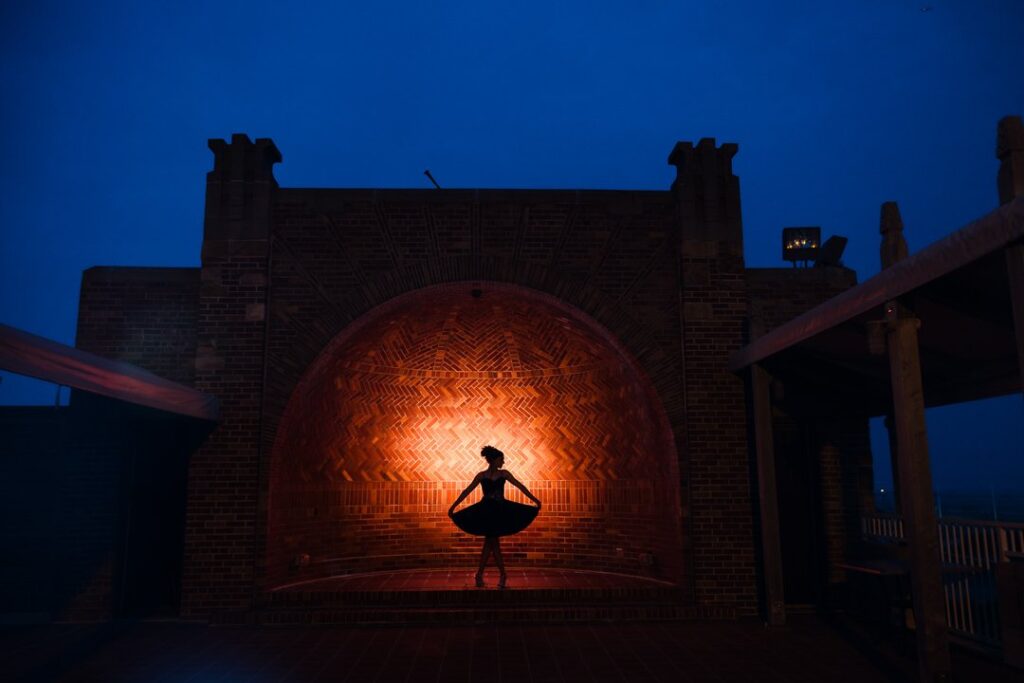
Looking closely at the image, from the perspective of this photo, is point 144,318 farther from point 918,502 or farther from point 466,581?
point 918,502

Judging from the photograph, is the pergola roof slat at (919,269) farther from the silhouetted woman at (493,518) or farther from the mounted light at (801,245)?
the mounted light at (801,245)

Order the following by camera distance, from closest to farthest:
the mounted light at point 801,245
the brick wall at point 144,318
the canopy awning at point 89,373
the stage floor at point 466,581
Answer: the canopy awning at point 89,373 < the stage floor at point 466,581 < the brick wall at point 144,318 < the mounted light at point 801,245

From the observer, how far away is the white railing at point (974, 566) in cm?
647

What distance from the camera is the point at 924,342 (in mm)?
6293

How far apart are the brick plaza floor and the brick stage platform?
0.17 meters

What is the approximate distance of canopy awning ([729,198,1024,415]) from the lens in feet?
Answer: 14.2

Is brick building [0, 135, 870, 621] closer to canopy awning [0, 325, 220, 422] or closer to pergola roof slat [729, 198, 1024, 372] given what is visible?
canopy awning [0, 325, 220, 422]

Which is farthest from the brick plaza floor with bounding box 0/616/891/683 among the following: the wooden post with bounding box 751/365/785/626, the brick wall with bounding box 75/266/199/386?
the brick wall with bounding box 75/266/199/386

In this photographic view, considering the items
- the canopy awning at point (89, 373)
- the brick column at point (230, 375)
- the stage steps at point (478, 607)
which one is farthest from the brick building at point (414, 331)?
the canopy awning at point (89, 373)

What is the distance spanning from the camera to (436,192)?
928 centimetres

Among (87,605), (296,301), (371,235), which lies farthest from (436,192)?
(87,605)

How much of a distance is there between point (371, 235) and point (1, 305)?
13703cm

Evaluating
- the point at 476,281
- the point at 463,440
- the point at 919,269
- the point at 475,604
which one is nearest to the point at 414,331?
the point at 476,281

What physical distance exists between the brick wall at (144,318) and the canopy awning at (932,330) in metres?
6.70
